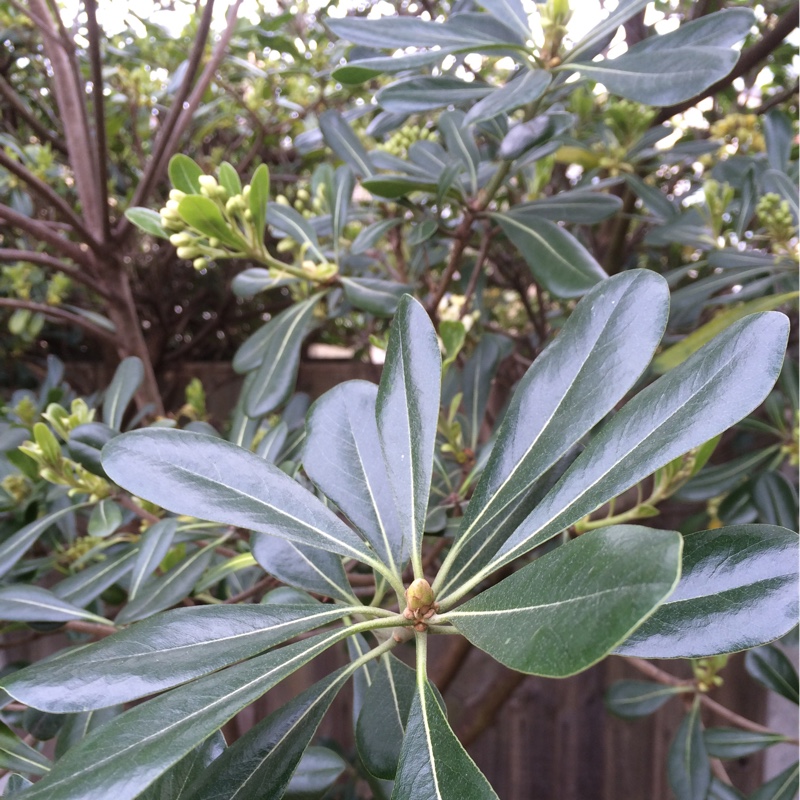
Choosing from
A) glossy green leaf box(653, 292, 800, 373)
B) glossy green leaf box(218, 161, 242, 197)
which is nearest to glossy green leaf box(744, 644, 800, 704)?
glossy green leaf box(653, 292, 800, 373)

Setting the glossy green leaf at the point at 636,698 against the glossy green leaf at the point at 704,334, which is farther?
the glossy green leaf at the point at 636,698

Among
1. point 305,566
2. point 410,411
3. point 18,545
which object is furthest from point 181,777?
point 18,545

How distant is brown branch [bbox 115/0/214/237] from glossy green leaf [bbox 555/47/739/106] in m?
0.56

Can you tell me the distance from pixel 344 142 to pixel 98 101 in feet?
1.16

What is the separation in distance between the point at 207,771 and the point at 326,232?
78 cm

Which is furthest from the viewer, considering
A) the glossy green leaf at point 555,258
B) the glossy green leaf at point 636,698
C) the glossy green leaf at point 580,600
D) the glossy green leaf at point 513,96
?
the glossy green leaf at point 636,698

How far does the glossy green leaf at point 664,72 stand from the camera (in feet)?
1.64

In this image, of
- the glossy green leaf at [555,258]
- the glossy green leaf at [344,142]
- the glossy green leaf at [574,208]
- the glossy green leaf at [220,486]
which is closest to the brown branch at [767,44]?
the glossy green leaf at [574,208]

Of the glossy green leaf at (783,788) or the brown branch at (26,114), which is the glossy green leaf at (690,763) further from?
the brown branch at (26,114)

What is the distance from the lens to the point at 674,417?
32 centimetres

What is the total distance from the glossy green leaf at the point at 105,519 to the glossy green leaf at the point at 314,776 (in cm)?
33

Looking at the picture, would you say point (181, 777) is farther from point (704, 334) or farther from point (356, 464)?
point (704, 334)

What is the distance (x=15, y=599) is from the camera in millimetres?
589

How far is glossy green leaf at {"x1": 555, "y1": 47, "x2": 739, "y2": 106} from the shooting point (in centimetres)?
50
